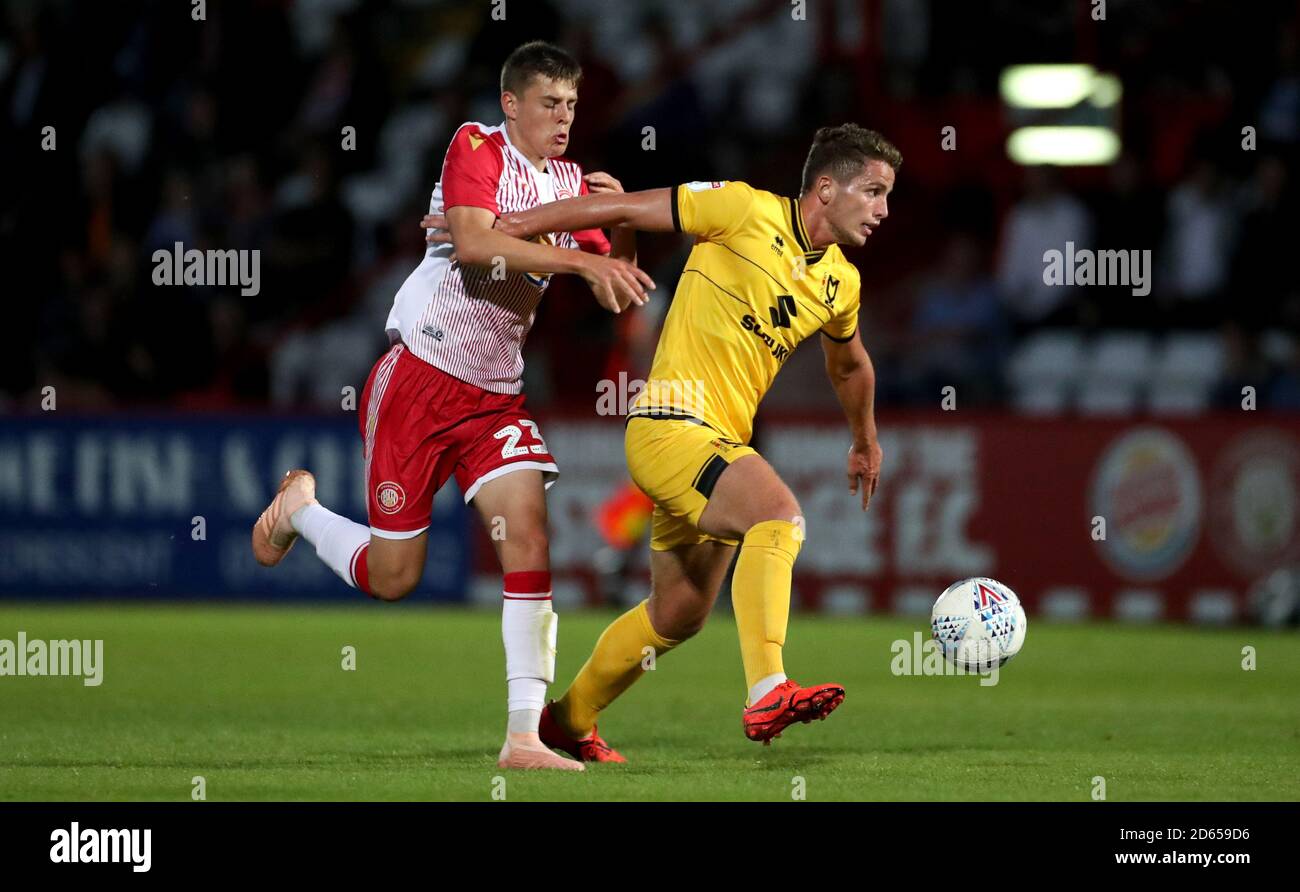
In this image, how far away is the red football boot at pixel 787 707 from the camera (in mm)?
6191

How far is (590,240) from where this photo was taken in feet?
24.3

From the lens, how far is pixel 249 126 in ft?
59.2

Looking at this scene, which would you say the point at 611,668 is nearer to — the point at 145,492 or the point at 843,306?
the point at 843,306

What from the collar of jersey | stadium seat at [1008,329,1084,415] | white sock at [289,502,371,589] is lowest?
white sock at [289,502,371,589]

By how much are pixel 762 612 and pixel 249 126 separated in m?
12.6

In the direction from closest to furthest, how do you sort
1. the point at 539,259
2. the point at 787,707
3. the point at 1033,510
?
the point at 787,707 → the point at 539,259 → the point at 1033,510

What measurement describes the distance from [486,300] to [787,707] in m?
2.04

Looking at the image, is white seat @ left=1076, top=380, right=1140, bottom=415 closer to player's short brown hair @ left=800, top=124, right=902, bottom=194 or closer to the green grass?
the green grass

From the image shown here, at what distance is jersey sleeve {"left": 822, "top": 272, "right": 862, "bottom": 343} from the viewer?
7215mm

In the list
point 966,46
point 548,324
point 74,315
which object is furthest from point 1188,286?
point 74,315

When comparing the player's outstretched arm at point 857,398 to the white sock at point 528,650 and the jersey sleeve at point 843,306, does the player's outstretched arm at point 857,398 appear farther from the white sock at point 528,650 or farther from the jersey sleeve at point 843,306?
the white sock at point 528,650
